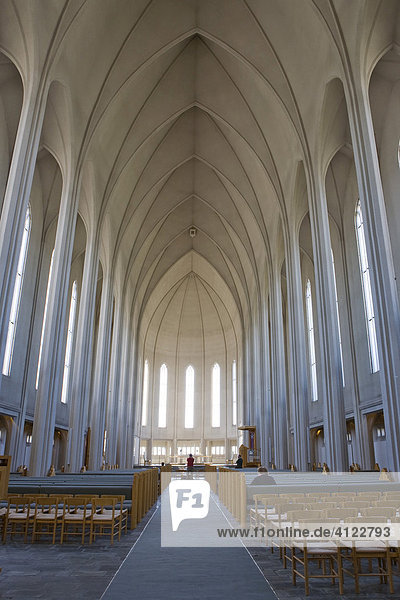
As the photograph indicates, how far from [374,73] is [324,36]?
239cm

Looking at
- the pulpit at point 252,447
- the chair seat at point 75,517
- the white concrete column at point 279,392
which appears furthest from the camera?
the pulpit at point 252,447

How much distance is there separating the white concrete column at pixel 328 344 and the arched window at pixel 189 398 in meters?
28.4

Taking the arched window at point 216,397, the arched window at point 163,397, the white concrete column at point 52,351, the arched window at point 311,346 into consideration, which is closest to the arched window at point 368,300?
the arched window at point 311,346

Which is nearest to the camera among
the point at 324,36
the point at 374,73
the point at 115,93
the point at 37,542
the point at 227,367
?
the point at 37,542

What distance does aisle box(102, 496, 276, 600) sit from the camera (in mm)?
4617

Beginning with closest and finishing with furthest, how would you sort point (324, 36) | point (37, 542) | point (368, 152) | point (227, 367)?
point (37, 542) < point (368, 152) < point (324, 36) < point (227, 367)

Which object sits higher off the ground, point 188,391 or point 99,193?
point 99,193

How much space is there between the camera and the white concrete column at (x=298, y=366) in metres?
18.1

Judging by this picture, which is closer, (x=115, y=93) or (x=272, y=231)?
(x=115, y=93)

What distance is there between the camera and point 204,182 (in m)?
29.1

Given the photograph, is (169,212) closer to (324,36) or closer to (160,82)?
(160,82)

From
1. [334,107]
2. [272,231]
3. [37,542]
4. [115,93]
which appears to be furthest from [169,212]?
[37,542]

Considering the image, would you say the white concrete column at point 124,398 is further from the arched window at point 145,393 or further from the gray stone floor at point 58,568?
the gray stone floor at point 58,568

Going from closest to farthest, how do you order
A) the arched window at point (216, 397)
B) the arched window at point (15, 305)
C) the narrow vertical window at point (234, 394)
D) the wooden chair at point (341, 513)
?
1. the wooden chair at point (341, 513)
2. the arched window at point (15, 305)
3. the narrow vertical window at point (234, 394)
4. the arched window at point (216, 397)
